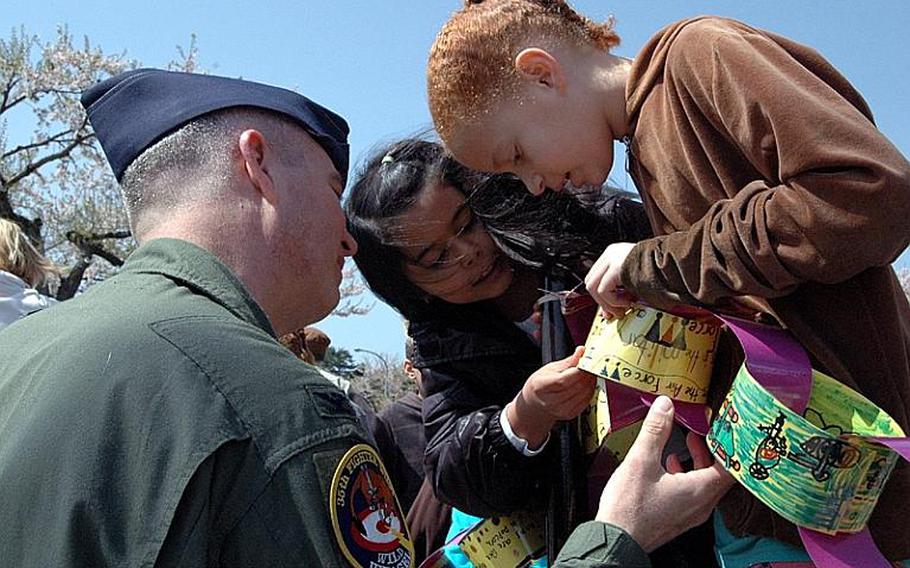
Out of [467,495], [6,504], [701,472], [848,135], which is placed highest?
[848,135]

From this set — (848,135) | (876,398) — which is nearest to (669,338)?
(876,398)

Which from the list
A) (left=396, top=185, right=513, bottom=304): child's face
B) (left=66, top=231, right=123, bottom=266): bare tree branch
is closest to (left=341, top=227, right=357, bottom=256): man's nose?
(left=396, top=185, right=513, bottom=304): child's face

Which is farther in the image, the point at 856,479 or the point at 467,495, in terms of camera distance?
the point at 467,495

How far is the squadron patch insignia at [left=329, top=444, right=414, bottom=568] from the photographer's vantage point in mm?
1184

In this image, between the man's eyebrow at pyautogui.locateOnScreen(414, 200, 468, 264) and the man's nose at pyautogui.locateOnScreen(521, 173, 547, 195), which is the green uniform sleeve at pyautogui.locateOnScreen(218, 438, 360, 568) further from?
the man's eyebrow at pyautogui.locateOnScreen(414, 200, 468, 264)

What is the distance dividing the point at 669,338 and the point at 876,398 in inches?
14.1

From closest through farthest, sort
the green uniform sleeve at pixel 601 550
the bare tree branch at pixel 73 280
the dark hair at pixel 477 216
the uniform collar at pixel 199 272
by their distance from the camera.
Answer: the uniform collar at pixel 199 272, the green uniform sleeve at pixel 601 550, the dark hair at pixel 477 216, the bare tree branch at pixel 73 280

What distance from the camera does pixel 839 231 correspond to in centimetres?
148

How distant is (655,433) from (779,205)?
0.47m

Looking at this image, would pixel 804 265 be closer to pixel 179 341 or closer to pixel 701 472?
pixel 701 472

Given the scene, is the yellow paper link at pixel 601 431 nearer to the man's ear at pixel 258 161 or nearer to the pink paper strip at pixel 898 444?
the pink paper strip at pixel 898 444

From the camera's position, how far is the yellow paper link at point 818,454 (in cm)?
155

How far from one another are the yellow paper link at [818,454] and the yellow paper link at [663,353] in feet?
0.48

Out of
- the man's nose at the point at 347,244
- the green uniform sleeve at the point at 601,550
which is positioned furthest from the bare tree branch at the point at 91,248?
the green uniform sleeve at the point at 601,550
